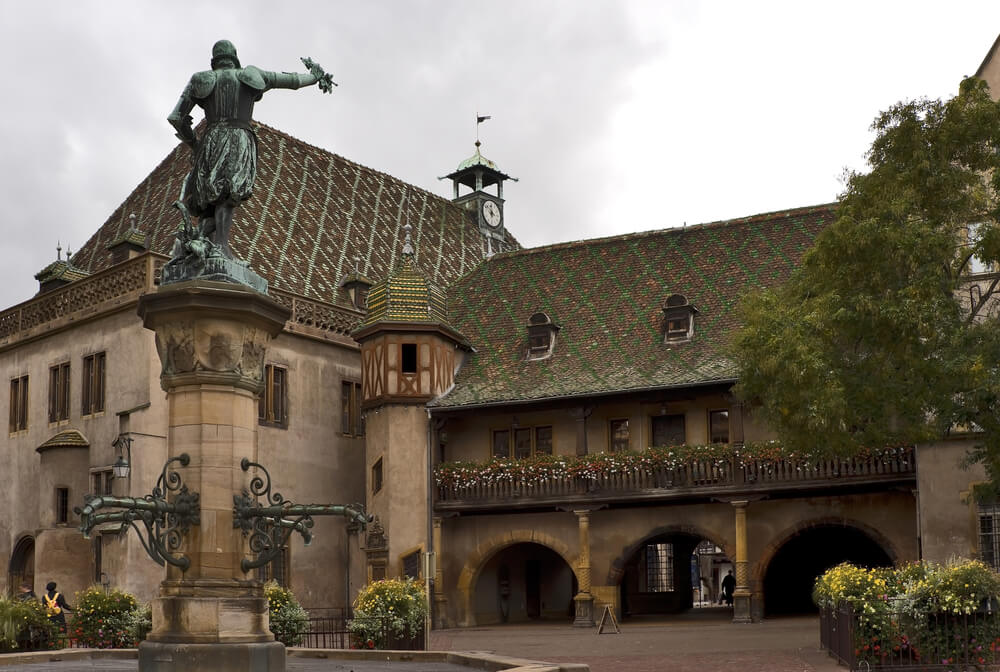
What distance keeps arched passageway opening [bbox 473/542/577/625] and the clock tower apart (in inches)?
507

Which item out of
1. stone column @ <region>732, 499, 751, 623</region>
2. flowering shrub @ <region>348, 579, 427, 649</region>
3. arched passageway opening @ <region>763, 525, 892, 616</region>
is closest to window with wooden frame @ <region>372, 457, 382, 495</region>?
Result: stone column @ <region>732, 499, 751, 623</region>

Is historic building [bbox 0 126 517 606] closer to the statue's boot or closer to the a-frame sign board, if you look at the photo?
the a-frame sign board

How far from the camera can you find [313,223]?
3922 centimetres

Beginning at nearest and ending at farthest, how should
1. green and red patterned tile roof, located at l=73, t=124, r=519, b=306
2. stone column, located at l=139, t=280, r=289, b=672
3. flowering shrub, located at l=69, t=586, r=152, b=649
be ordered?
1. stone column, located at l=139, t=280, r=289, b=672
2. flowering shrub, located at l=69, t=586, r=152, b=649
3. green and red patterned tile roof, located at l=73, t=124, r=519, b=306

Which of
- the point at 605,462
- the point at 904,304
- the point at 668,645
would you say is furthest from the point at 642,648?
the point at 605,462

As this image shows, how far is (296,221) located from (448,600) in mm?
11842

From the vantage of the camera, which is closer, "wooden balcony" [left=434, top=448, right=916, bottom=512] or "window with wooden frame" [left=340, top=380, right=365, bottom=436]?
"wooden balcony" [left=434, top=448, right=916, bottom=512]

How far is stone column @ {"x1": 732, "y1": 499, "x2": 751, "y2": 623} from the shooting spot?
31203 millimetres

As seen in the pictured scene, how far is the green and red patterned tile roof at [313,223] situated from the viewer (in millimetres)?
36094

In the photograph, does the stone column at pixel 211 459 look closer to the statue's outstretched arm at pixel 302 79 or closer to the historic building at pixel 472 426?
the statue's outstretched arm at pixel 302 79

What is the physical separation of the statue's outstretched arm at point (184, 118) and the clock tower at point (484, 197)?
3390cm

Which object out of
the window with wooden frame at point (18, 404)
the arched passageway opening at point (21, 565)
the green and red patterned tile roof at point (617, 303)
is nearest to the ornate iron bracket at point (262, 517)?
the green and red patterned tile roof at point (617, 303)

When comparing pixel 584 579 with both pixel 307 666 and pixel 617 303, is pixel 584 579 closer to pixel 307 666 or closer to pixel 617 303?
pixel 617 303

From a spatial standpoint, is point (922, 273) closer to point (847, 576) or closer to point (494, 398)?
point (847, 576)
